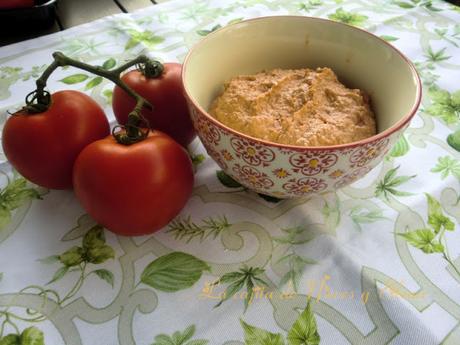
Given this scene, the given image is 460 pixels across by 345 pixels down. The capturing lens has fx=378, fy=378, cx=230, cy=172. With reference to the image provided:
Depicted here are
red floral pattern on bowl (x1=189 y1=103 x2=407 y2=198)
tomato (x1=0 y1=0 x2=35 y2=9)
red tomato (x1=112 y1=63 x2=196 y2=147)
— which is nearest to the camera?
red floral pattern on bowl (x1=189 y1=103 x2=407 y2=198)

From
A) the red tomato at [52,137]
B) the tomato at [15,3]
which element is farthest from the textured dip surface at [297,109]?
the tomato at [15,3]

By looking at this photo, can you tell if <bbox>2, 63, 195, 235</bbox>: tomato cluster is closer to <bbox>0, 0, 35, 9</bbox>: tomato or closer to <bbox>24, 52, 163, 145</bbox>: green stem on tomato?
<bbox>24, 52, 163, 145</bbox>: green stem on tomato

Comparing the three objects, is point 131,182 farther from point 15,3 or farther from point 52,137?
point 15,3

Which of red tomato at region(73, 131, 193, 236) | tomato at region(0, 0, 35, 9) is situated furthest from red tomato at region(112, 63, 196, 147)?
tomato at region(0, 0, 35, 9)

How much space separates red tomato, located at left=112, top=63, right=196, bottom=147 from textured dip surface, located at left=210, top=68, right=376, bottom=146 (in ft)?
0.24

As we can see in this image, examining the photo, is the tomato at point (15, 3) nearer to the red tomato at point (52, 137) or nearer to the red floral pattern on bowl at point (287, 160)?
the red tomato at point (52, 137)

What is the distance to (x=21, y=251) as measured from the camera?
60 cm

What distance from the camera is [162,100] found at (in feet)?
2.30

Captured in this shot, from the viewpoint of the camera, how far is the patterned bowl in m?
0.52

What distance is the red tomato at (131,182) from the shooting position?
1.82 feet

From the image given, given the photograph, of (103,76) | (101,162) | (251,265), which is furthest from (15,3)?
(251,265)

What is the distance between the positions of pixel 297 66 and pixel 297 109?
0.55 feet

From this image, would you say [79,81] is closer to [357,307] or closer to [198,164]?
[198,164]

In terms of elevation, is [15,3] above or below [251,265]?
above
